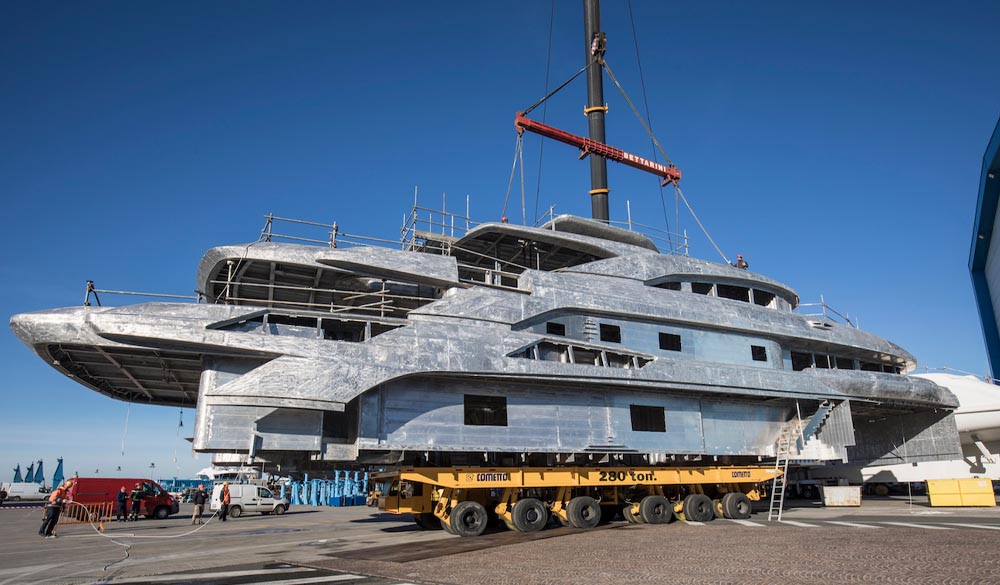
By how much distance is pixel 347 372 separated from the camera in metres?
14.6

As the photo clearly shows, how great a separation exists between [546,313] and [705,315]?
218 inches

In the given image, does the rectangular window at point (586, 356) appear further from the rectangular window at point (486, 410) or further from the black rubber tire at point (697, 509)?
the black rubber tire at point (697, 509)

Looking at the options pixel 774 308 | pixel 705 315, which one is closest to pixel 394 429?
pixel 705 315

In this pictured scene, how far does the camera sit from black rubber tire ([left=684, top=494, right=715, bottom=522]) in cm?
1883

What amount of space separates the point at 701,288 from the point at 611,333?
5132 millimetres

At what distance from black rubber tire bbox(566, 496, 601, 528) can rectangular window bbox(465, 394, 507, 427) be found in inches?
119

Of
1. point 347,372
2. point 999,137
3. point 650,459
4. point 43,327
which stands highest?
point 999,137

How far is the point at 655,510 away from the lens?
60.3 ft

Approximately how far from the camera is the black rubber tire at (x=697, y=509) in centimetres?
1883

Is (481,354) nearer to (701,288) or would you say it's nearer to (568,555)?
(568,555)

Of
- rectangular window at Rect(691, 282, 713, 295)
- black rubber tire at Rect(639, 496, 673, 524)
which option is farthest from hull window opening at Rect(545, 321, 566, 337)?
rectangular window at Rect(691, 282, 713, 295)

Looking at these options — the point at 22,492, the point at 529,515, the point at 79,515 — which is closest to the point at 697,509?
the point at 529,515

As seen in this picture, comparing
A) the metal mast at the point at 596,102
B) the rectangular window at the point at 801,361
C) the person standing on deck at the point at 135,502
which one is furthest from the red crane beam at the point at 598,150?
the person standing on deck at the point at 135,502

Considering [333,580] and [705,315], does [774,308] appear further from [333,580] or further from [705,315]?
[333,580]
